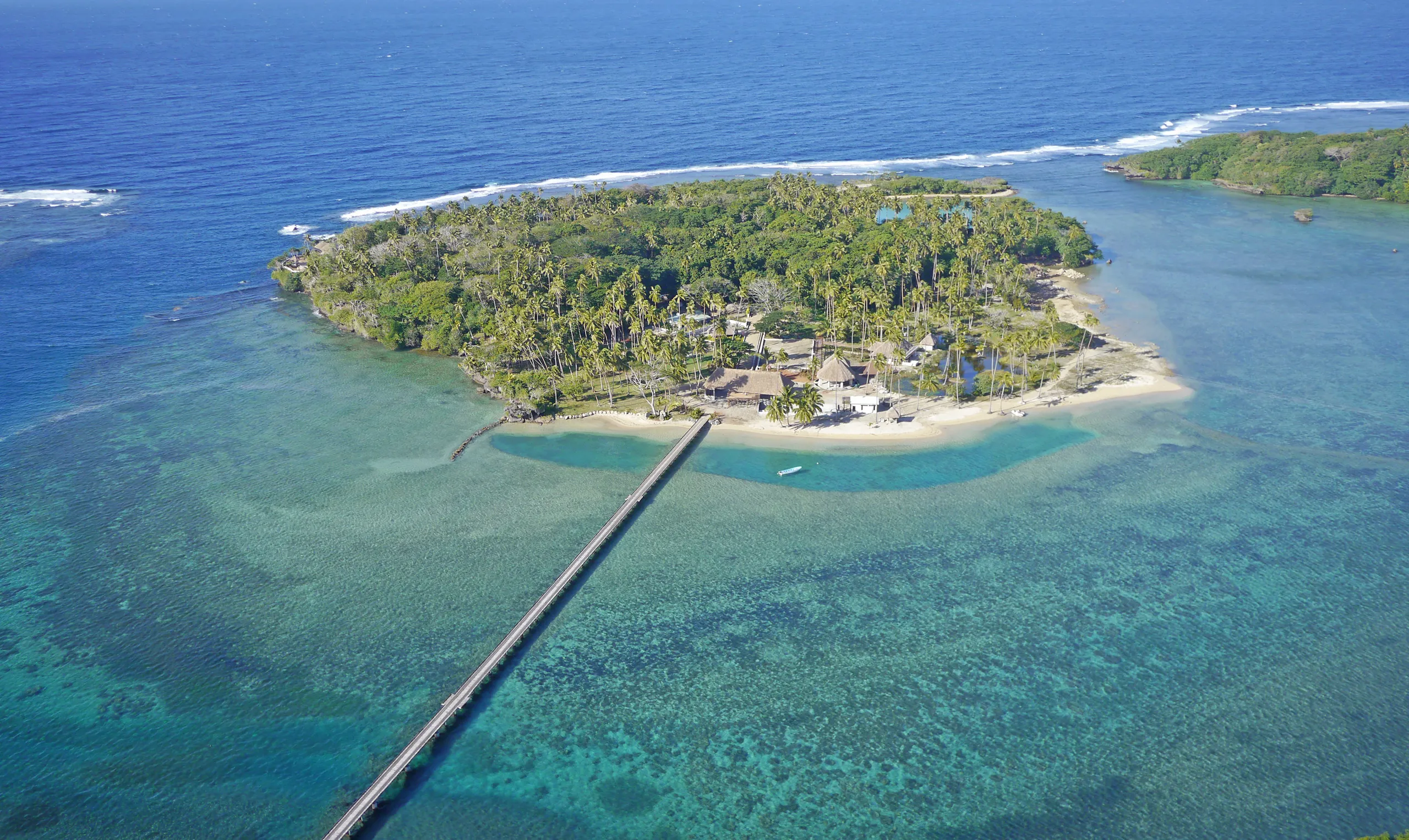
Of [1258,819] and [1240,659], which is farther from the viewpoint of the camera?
[1240,659]

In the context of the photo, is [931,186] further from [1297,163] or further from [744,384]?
[744,384]

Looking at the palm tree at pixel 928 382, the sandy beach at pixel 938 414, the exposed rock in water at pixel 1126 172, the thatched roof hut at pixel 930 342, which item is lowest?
the sandy beach at pixel 938 414

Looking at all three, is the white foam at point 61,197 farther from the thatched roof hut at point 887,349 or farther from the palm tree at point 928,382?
the palm tree at point 928,382

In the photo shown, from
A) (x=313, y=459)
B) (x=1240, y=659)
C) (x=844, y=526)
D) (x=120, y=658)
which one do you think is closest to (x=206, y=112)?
(x=313, y=459)

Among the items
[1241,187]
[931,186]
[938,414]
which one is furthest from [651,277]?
[1241,187]

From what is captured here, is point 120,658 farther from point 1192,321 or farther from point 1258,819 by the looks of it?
point 1192,321

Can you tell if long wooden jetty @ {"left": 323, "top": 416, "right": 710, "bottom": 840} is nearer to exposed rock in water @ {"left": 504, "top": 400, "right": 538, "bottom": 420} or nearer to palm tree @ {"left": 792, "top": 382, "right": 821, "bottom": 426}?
palm tree @ {"left": 792, "top": 382, "right": 821, "bottom": 426}

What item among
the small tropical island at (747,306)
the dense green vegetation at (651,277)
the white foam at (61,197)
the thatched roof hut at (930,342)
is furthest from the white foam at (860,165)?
the thatched roof hut at (930,342)

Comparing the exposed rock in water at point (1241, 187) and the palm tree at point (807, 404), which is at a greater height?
the exposed rock in water at point (1241, 187)
